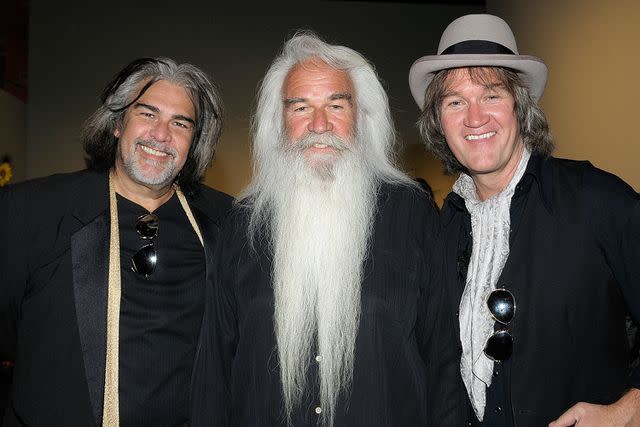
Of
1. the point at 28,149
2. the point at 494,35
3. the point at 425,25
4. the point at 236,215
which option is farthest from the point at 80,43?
the point at 494,35

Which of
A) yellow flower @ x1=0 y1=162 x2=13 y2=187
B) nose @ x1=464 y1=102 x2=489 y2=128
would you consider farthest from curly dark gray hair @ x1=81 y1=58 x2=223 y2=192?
yellow flower @ x1=0 y1=162 x2=13 y2=187

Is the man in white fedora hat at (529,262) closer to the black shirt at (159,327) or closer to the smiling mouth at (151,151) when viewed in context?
the black shirt at (159,327)

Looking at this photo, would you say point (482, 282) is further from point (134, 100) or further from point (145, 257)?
point (134, 100)

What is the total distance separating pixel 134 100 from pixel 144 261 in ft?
2.66

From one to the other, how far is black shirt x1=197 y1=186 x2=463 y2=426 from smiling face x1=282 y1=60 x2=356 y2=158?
1.21ft

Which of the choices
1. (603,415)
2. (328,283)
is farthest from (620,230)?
(328,283)

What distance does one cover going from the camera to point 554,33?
13.7 feet

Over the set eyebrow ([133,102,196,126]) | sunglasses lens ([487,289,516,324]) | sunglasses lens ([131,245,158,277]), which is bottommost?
sunglasses lens ([131,245,158,277])

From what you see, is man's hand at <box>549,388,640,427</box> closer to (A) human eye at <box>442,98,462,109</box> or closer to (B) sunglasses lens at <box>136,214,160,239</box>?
(A) human eye at <box>442,98,462,109</box>

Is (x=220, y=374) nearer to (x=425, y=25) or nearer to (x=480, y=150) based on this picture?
(x=480, y=150)

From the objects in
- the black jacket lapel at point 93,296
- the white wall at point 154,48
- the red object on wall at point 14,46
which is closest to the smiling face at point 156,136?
the black jacket lapel at point 93,296

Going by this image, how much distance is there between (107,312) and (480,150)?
152 centimetres

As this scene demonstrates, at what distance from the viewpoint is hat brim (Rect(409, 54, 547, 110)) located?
201 cm

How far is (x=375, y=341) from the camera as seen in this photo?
6.33 feet
